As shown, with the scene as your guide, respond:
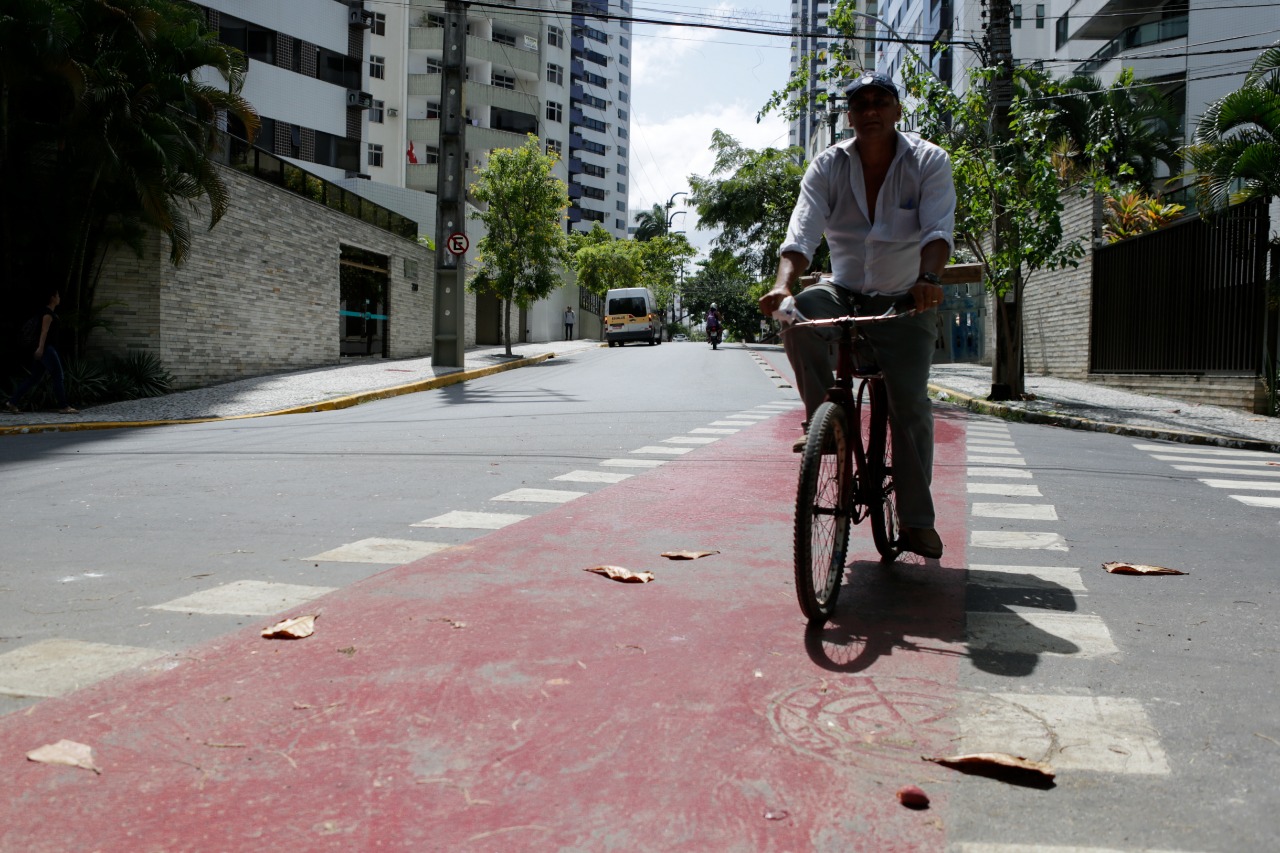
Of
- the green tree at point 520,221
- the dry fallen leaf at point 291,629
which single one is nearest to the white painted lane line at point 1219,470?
the dry fallen leaf at point 291,629

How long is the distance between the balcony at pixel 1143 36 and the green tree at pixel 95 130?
27730 millimetres

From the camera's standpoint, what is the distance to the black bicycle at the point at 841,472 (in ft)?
12.0

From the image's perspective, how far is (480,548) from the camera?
5301 mm

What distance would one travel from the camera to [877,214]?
437 cm

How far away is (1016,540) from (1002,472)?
2937 mm

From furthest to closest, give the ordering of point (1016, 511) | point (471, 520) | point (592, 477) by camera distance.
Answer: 1. point (592, 477)
2. point (1016, 511)
3. point (471, 520)

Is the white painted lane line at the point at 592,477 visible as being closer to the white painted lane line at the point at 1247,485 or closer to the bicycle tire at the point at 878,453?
the bicycle tire at the point at 878,453

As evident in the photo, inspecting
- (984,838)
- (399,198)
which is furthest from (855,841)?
(399,198)

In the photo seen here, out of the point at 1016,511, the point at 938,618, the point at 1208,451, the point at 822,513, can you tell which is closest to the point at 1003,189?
the point at 1208,451

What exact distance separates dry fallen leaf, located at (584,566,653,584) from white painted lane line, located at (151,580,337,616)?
1.13 m

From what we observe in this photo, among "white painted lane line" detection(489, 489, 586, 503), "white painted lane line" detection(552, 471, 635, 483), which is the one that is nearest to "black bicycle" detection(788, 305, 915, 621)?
"white painted lane line" detection(489, 489, 586, 503)

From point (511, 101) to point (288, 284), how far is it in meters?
35.3

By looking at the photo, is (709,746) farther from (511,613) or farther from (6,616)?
(6,616)

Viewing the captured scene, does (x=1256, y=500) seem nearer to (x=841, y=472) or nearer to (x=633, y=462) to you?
(x=633, y=462)
